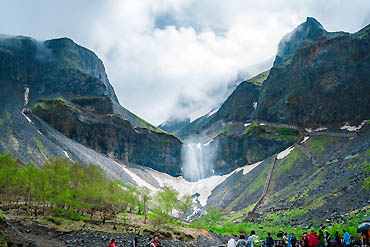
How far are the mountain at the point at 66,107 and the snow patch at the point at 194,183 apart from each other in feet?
30.0

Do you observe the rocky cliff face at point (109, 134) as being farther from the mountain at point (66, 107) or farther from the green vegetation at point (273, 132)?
the green vegetation at point (273, 132)

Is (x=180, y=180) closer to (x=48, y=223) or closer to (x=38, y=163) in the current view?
(x=38, y=163)

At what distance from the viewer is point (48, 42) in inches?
7343

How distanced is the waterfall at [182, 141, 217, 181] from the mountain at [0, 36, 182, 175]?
4.46 m

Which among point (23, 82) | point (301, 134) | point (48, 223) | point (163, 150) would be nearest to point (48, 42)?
point (23, 82)

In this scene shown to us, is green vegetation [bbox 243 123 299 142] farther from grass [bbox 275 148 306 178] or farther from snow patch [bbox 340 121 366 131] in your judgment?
snow patch [bbox 340 121 366 131]

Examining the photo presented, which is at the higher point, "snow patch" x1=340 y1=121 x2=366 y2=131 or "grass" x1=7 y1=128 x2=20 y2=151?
"snow patch" x1=340 y1=121 x2=366 y2=131

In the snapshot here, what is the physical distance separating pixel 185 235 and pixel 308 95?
Answer: 8956 cm

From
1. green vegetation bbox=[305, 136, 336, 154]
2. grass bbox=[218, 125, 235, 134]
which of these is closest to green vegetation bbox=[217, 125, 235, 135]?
grass bbox=[218, 125, 235, 134]

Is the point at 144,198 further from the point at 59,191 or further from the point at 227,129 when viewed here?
the point at 227,129

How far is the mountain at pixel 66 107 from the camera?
122875mm

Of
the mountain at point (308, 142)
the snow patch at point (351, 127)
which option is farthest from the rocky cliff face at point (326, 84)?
the snow patch at point (351, 127)

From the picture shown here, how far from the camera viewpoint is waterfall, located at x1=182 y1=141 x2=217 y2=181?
162m

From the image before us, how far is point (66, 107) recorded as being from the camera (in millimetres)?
129875
